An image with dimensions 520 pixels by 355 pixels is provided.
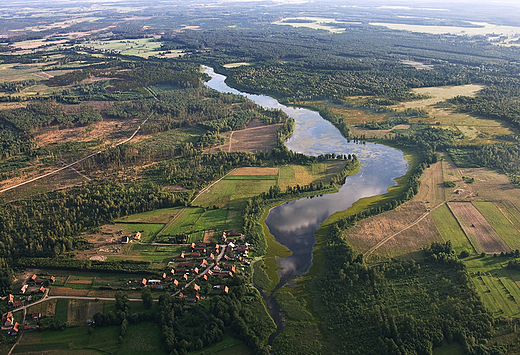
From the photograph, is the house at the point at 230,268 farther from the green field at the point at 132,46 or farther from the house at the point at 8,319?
the green field at the point at 132,46

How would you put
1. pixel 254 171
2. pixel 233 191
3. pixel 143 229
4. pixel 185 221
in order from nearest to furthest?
pixel 143 229 → pixel 185 221 → pixel 233 191 → pixel 254 171

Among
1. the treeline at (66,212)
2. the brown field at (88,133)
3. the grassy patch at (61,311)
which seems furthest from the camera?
the brown field at (88,133)

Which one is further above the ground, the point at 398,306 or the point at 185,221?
the point at 398,306

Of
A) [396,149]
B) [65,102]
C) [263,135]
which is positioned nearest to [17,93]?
[65,102]

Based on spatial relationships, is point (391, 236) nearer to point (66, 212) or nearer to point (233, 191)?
point (233, 191)

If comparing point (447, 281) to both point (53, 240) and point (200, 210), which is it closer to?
point (200, 210)

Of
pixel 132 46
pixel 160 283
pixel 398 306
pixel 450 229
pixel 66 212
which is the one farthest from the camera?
pixel 132 46

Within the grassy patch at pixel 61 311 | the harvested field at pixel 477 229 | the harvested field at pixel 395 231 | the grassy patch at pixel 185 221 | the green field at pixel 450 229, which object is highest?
the harvested field at pixel 477 229

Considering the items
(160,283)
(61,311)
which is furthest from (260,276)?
(61,311)

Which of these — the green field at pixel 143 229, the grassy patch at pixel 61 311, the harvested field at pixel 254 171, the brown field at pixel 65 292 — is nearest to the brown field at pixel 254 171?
the harvested field at pixel 254 171
